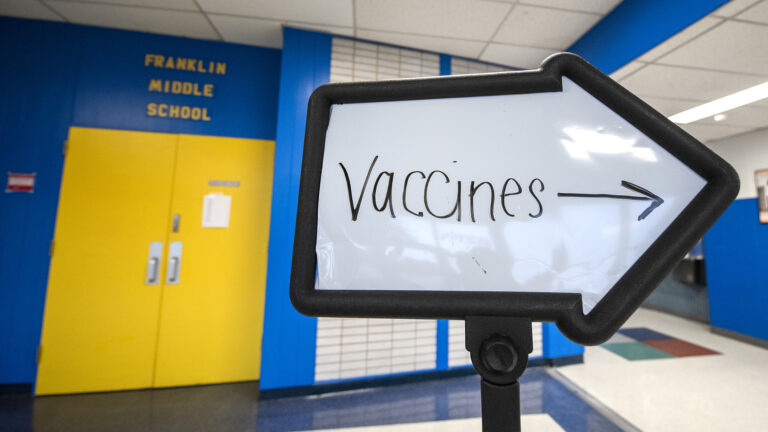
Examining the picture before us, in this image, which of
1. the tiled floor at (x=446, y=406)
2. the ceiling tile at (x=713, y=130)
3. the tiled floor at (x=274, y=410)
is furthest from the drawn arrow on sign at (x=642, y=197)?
the ceiling tile at (x=713, y=130)

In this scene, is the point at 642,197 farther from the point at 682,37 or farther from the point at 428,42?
the point at 428,42

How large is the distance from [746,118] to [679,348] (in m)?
2.66

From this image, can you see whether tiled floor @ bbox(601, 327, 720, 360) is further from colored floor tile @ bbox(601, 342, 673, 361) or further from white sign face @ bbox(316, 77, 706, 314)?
white sign face @ bbox(316, 77, 706, 314)

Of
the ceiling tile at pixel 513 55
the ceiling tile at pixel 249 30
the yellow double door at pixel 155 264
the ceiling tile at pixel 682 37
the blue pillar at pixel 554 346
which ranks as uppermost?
the ceiling tile at pixel 513 55

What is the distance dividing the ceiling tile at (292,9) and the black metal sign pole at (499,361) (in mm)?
2572

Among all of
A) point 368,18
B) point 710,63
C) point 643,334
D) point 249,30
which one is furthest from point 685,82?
point 249,30

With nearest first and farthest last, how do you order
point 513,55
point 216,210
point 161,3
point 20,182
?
point 161,3 → point 20,182 → point 216,210 → point 513,55

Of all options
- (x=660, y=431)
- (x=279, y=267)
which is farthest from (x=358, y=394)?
(x=660, y=431)

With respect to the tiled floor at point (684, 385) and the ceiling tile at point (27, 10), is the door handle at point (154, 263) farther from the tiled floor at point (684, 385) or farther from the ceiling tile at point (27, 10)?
the tiled floor at point (684, 385)

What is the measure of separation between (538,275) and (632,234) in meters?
0.11

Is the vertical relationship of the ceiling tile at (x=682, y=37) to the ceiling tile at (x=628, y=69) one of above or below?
below

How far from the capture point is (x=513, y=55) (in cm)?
288

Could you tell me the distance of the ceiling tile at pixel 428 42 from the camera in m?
2.62

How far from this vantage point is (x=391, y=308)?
316 millimetres
